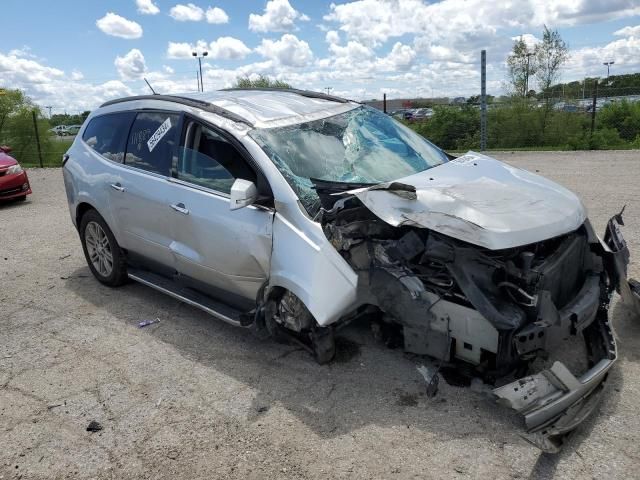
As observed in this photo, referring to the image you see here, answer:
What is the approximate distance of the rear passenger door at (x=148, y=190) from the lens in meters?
4.44

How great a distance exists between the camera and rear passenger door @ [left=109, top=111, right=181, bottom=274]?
4.44 m

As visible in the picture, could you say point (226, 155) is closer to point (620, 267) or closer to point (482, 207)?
point (482, 207)

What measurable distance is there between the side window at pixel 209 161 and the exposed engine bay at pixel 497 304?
78 cm

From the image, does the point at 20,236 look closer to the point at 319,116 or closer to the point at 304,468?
the point at 319,116

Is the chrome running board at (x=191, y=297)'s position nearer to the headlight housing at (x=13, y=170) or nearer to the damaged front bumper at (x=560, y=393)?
the damaged front bumper at (x=560, y=393)

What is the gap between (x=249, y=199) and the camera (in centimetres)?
357

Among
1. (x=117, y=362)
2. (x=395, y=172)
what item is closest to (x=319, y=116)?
(x=395, y=172)

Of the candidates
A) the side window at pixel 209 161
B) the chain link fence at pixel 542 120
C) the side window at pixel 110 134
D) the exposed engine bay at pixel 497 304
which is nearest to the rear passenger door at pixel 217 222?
the side window at pixel 209 161

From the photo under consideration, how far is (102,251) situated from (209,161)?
2.04 meters

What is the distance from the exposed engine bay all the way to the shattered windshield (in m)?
0.26

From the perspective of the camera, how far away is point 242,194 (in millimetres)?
3527

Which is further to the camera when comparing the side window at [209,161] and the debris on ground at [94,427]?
the side window at [209,161]

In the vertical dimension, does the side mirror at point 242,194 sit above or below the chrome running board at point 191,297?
above

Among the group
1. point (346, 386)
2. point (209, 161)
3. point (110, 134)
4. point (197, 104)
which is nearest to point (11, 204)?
point (110, 134)
